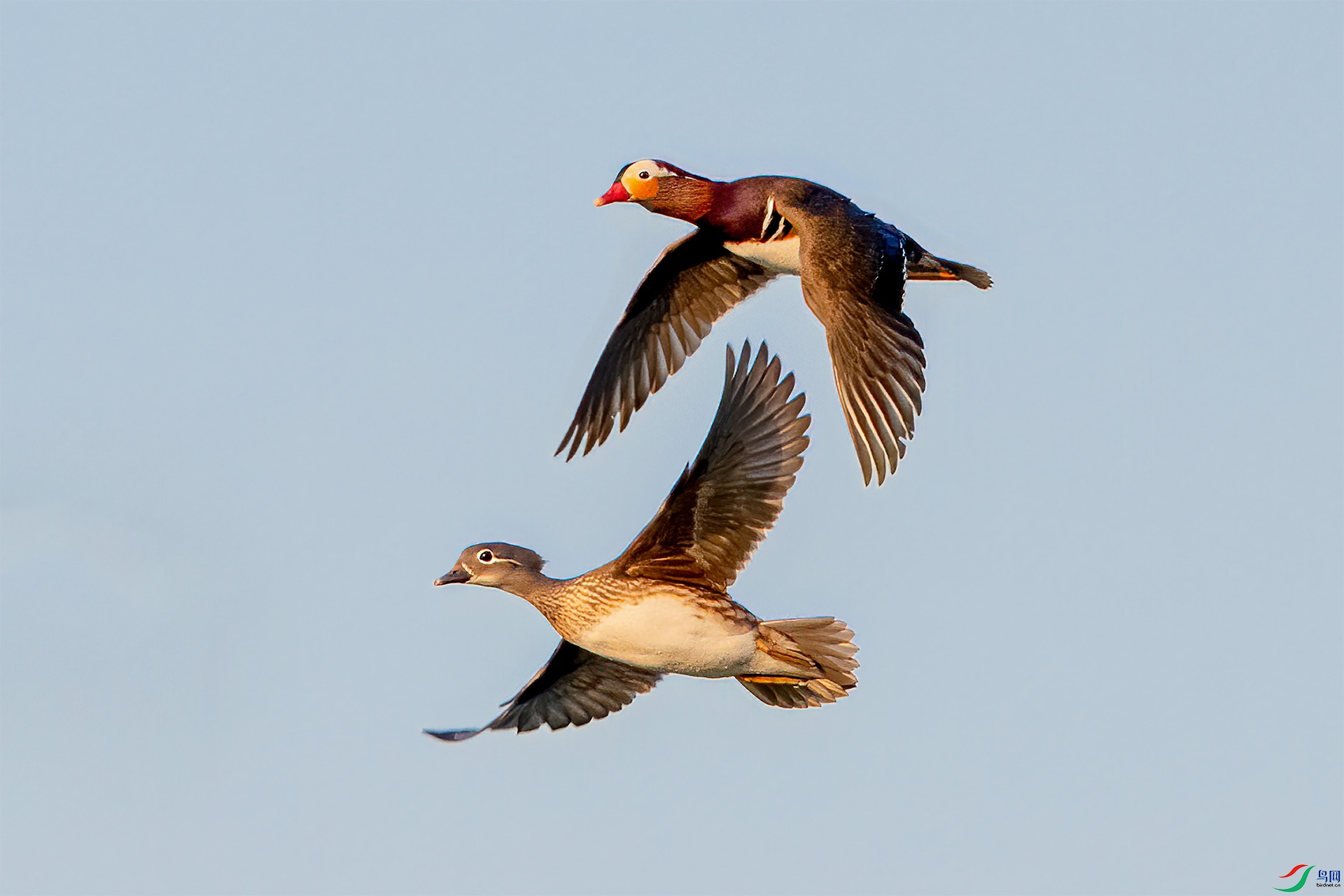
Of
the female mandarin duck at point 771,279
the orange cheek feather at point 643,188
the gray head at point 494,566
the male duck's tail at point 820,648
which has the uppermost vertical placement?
the orange cheek feather at point 643,188

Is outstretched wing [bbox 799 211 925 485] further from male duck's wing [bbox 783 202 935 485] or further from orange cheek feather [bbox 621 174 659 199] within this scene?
orange cheek feather [bbox 621 174 659 199]

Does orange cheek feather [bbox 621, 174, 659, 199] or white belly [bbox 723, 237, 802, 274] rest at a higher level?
orange cheek feather [bbox 621, 174, 659, 199]

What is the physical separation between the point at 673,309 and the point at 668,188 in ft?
4.37

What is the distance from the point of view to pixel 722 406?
14.4 meters

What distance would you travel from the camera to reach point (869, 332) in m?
13.6

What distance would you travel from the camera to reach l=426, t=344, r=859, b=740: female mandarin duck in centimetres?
1438

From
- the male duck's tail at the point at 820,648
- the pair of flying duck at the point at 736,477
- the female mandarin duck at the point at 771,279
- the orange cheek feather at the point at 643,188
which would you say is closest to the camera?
the female mandarin duck at the point at 771,279

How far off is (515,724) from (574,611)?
1.80m

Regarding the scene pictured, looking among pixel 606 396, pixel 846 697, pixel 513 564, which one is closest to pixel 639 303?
A: pixel 606 396

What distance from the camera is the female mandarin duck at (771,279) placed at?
13391 mm

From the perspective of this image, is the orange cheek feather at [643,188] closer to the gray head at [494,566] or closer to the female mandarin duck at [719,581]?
the female mandarin duck at [719,581]

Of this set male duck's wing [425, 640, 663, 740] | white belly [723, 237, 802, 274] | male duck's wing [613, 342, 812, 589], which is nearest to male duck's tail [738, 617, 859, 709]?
male duck's wing [613, 342, 812, 589]

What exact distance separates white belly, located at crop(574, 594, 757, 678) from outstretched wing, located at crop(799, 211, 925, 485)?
187 centimetres

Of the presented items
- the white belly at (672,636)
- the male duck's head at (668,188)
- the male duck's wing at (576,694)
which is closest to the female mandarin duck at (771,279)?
the male duck's head at (668,188)
